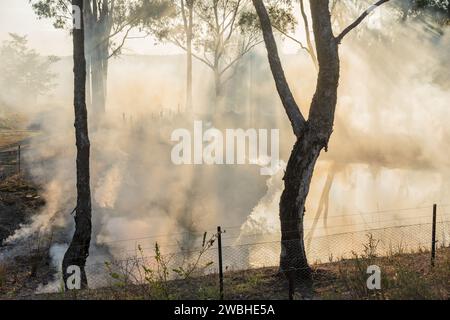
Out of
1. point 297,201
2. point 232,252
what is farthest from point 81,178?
point 232,252

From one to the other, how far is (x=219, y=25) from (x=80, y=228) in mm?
29104

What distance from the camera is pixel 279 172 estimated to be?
26047 mm

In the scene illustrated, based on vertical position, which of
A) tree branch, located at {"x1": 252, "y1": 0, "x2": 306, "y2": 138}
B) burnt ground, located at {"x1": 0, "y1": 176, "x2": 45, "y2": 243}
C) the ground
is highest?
tree branch, located at {"x1": 252, "y1": 0, "x2": 306, "y2": 138}

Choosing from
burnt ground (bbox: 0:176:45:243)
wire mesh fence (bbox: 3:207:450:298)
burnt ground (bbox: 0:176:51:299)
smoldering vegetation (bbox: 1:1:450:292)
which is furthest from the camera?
smoldering vegetation (bbox: 1:1:450:292)

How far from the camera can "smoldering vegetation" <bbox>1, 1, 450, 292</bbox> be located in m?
17.0

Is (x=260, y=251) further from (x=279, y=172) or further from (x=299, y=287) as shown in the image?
(x=279, y=172)

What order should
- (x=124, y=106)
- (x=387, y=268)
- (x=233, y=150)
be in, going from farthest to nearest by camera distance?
(x=124, y=106), (x=233, y=150), (x=387, y=268)

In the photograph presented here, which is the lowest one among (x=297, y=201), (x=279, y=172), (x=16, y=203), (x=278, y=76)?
(x=16, y=203)

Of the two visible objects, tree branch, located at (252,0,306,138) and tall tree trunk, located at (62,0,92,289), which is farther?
tall tree trunk, located at (62,0,92,289)

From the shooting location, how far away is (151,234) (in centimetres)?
1614

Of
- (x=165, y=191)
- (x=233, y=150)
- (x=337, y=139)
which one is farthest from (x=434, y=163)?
(x=165, y=191)

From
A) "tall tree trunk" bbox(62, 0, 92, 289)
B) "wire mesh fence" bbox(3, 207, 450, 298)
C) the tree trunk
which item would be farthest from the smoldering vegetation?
the tree trunk

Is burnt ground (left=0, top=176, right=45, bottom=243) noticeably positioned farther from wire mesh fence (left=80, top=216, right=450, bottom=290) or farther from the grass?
the grass
